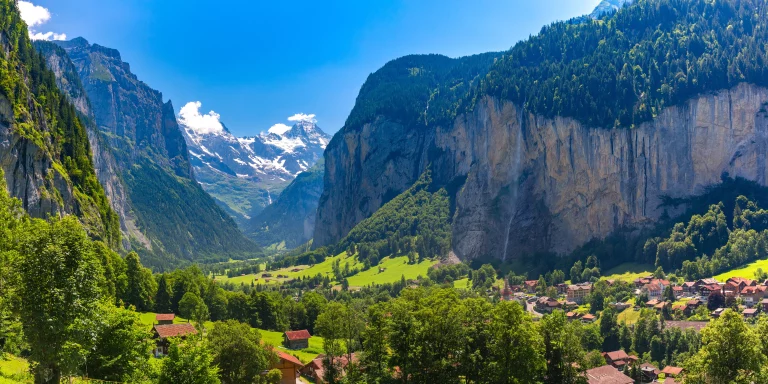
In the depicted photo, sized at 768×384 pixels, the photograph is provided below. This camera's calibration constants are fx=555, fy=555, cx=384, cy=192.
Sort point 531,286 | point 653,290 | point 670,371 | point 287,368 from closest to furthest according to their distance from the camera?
point 287,368
point 670,371
point 653,290
point 531,286

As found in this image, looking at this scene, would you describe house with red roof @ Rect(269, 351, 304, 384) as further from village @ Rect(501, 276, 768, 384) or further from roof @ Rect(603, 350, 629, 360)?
roof @ Rect(603, 350, 629, 360)

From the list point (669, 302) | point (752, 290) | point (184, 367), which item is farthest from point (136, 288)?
point (752, 290)

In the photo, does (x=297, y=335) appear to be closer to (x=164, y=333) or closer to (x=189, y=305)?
(x=189, y=305)

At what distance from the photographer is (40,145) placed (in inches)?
3669

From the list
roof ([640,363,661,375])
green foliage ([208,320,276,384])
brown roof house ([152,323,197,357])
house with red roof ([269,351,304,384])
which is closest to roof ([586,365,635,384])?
roof ([640,363,661,375])

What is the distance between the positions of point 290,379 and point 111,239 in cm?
6444


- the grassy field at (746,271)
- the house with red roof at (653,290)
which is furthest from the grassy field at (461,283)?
the grassy field at (746,271)

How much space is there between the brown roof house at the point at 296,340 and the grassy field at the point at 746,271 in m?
105

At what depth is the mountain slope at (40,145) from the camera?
86.4 meters

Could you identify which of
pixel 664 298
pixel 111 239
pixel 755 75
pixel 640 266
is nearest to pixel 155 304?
pixel 111 239

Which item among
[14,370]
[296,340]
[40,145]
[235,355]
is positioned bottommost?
[296,340]

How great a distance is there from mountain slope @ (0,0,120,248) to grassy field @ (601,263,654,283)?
430 feet

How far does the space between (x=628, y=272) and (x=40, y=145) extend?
149 metres

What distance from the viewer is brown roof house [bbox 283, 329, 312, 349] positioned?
8769 cm
